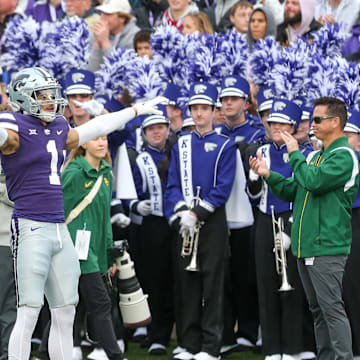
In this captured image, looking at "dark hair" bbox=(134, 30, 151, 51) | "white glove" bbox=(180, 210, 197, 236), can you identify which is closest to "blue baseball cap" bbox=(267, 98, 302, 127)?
"white glove" bbox=(180, 210, 197, 236)

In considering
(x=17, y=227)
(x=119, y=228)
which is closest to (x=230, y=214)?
(x=119, y=228)

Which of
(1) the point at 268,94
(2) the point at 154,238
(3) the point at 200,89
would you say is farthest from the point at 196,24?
(2) the point at 154,238

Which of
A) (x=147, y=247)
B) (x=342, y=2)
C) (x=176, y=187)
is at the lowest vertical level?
(x=147, y=247)

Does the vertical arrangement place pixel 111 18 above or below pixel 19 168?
above

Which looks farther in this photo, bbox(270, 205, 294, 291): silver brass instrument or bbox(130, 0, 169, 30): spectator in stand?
bbox(130, 0, 169, 30): spectator in stand

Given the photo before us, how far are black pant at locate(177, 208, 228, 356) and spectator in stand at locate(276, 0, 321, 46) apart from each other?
3061 millimetres

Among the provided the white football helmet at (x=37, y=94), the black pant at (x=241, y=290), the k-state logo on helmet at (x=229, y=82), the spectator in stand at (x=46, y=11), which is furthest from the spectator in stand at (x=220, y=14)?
the white football helmet at (x=37, y=94)

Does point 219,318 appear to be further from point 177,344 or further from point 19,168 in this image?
point 19,168

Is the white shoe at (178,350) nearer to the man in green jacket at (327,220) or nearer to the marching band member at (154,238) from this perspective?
the marching band member at (154,238)

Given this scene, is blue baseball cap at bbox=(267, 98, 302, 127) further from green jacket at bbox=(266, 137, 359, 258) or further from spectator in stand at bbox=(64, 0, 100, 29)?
spectator in stand at bbox=(64, 0, 100, 29)

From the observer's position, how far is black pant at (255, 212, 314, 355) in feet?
28.1

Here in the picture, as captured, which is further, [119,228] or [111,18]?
[111,18]

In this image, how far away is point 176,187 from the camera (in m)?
9.03

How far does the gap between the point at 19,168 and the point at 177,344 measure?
366 cm
